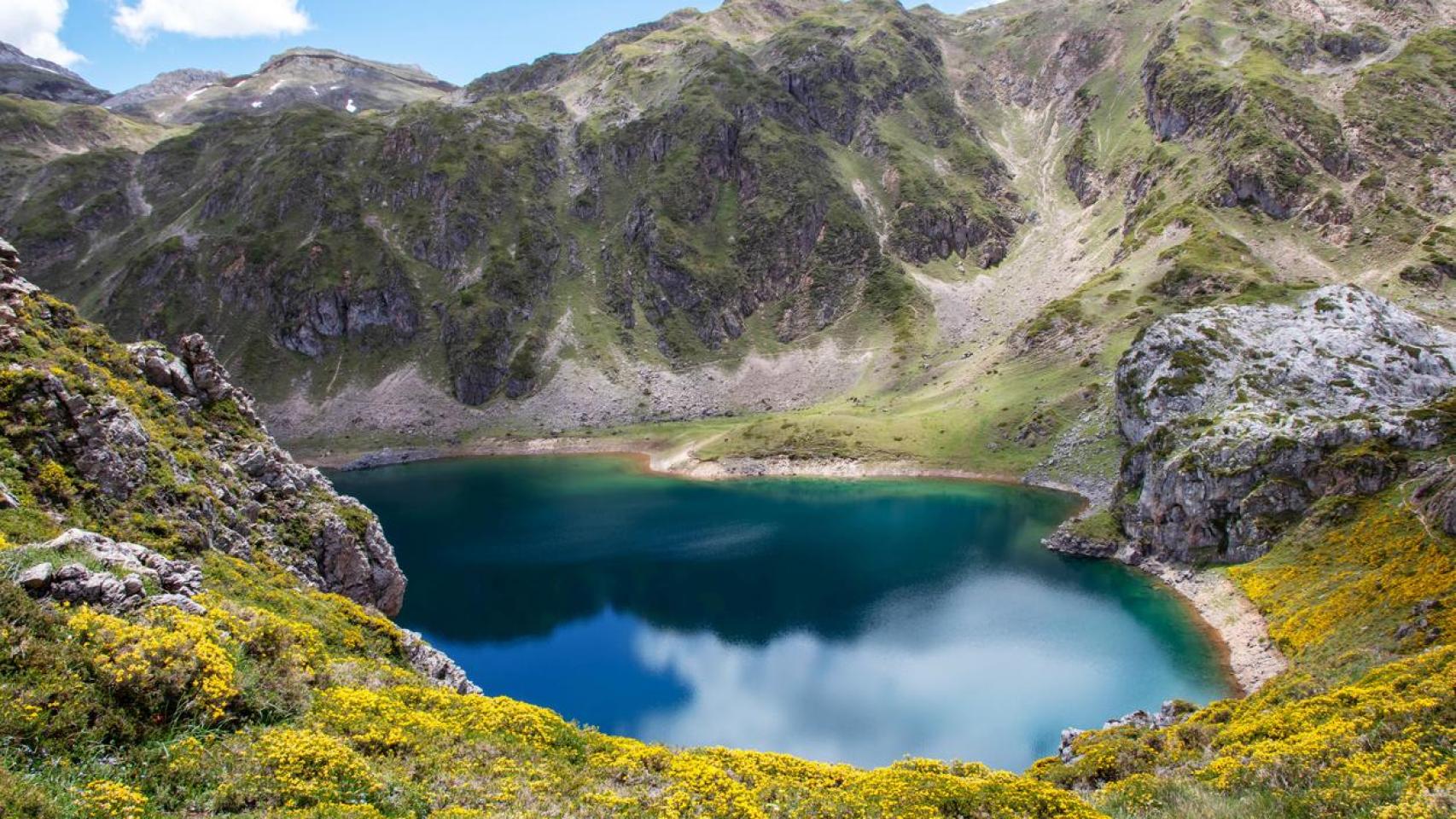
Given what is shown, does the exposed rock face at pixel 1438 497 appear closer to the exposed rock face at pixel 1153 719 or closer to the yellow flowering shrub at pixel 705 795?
the exposed rock face at pixel 1153 719

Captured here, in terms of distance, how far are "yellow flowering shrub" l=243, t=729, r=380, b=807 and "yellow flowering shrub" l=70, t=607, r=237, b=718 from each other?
1604 millimetres

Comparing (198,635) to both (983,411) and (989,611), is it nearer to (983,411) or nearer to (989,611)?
(989,611)

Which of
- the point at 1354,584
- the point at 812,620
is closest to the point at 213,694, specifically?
the point at 812,620

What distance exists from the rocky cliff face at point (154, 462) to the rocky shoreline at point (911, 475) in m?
62.5

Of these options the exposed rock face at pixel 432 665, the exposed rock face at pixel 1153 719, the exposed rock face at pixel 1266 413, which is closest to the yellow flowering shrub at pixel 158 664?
the exposed rock face at pixel 432 665

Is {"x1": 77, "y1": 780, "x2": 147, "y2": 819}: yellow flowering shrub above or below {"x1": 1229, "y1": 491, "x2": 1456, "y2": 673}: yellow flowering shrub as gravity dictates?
below

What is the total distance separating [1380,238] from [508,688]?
7237 inches

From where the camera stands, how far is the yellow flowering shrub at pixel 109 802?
37.8 feet

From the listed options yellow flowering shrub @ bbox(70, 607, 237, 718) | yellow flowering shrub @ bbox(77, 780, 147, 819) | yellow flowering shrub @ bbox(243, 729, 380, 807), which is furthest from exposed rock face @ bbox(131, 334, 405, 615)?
yellow flowering shrub @ bbox(77, 780, 147, 819)

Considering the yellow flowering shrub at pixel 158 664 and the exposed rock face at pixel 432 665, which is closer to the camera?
the yellow flowering shrub at pixel 158 664

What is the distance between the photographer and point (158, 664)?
15758 millimetres

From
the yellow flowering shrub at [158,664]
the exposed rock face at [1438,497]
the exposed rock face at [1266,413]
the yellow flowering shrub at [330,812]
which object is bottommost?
the yellow flowering shrub at [330,812]

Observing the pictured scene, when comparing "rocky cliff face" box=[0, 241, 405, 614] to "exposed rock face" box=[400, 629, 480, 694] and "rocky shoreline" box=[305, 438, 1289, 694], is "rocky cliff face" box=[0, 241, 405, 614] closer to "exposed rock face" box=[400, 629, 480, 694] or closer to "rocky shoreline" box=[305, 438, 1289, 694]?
"exposed rock face" box=[400, 629, 480, 694]

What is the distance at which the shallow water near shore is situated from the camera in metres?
52.9
